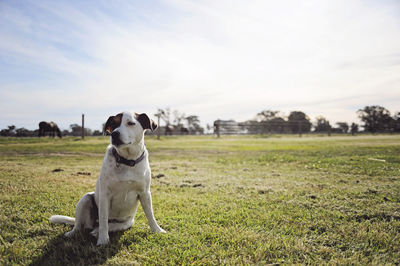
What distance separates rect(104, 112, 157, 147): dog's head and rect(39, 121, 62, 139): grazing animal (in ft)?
91.7

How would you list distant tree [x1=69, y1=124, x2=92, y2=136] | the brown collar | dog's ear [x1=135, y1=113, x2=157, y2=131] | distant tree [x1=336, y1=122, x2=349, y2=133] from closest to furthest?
the brown collar, dog's ear [x1=135, y1=113, x2=157, y2=131], distant tree [x1=69, y1=124, x2=92, y2=136], distant tree [x1=336, y1=122, x2=349, y2=133]

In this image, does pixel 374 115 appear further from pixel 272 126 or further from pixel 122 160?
pixel 122 160

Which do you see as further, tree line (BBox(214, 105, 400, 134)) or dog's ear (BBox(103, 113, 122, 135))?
tree line (BBox(214, 105, 400, 134))

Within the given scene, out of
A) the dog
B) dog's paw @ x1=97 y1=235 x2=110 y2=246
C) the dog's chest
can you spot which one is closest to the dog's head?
the dog

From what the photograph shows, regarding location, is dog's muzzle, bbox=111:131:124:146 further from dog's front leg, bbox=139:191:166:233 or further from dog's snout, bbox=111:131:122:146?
dog's front leg, bbox=139:191:166:233

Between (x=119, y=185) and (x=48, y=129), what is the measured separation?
29.8 m

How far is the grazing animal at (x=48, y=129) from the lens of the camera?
26444 millimetres

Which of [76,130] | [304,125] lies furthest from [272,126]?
[76,130]

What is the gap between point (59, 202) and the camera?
13.0ft

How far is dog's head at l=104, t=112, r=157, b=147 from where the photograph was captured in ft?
8.27

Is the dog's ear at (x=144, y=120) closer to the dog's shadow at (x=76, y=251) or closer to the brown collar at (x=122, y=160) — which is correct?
the brown collar at (x=122, y=160)

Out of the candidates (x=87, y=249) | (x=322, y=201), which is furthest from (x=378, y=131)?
(x=87, y=249)

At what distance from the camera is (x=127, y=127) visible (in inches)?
105

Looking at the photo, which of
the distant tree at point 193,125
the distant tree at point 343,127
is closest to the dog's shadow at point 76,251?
the distant tree at point 193,125
